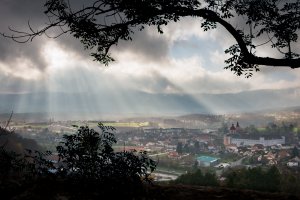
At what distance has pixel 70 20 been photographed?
9672 millimetres

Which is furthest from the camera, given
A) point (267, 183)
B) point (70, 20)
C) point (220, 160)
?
point (220, 160)

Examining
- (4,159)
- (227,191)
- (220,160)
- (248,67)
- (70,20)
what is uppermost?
(70,20)

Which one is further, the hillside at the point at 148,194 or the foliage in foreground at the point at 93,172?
the foliage in foreground at the point at 93,172

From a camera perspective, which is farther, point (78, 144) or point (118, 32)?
point (118, 32)

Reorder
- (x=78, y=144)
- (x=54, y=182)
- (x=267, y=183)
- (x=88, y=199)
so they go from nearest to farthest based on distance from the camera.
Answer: (x=88, y=199)
(x=54, y=182)
(x=78, y=144)
(x=267, y=183)

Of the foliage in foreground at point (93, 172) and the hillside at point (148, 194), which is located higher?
the foliage in foreground at point (93, 172)

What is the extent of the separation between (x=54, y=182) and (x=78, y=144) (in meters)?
0.99

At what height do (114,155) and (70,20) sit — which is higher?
(70,20)

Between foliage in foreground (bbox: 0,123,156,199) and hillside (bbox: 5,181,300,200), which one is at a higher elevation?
foliage in foreground (bbox: 0,123,156,199)

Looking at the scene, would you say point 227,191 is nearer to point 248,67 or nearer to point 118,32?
point 248,67

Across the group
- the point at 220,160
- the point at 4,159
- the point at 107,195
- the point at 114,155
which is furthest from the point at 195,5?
the point at 220,160

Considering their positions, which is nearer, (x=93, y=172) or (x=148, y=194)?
(x=93, y=172)

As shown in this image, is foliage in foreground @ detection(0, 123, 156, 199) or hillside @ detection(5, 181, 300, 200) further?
foliage in foreground @ detection(0, 123, 156, 199)

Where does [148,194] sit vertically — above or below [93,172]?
below
